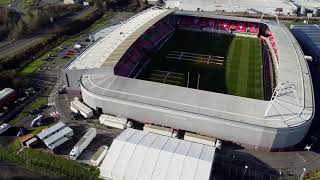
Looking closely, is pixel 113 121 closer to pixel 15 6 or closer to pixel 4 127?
pixel 4 127

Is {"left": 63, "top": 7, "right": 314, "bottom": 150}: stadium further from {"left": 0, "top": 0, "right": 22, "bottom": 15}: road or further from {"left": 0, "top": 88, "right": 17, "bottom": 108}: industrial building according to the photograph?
{"left": 0, "top": 0, "right": 22, "bottom": 15}: road

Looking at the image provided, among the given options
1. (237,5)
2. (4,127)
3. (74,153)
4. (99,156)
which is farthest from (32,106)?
(237,5)

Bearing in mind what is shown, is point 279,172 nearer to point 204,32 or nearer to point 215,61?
point 215,61

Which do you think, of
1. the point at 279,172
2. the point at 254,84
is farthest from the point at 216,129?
the point at 254,84

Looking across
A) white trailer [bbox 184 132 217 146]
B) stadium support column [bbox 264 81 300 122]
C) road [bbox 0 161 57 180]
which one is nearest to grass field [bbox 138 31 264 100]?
stadium support column [bbox 264 81 300 122]

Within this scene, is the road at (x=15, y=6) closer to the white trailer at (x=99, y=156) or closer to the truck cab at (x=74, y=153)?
A: the truck cab at (x=74, y=153)

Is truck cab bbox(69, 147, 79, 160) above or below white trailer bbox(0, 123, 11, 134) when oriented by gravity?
A: below

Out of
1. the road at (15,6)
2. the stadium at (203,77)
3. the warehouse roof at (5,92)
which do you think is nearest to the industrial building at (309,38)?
the stadium at (203,77)
